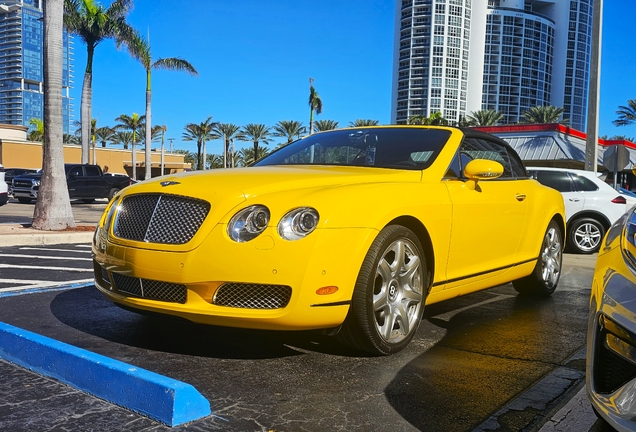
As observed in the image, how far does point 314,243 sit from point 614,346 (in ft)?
5.06

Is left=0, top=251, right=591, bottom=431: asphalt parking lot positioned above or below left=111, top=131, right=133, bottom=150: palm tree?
below

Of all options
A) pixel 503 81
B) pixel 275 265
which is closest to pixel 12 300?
pixel 275 265

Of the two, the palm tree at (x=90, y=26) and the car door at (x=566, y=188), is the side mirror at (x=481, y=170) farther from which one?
the palm tree at (x=90, y=26)

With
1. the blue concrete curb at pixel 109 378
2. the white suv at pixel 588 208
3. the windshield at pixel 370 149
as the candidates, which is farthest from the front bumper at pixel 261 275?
the white suv at pixel 588 208

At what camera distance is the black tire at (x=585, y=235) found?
10695 mm

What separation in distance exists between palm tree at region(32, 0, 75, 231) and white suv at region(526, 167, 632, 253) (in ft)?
30.7

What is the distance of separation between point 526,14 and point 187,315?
5886 inches

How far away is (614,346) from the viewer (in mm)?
2027

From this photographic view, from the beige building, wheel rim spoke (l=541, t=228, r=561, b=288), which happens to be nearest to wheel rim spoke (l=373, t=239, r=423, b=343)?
wheel rim spoke (l=541, t=228, r=561, b=288)

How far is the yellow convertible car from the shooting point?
3197 millimetres

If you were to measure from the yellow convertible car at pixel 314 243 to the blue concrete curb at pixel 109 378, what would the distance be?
550 millimetres

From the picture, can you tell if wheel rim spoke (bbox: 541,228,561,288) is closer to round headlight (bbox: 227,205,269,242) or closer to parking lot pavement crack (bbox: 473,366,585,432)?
parking lot pavement crack (bbox: 473,366,585,432)

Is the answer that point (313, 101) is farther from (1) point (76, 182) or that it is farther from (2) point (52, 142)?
(2) point (52, 142)

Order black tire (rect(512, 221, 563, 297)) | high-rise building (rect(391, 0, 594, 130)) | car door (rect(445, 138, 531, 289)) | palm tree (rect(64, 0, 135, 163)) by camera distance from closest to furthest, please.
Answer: car door (rect(445, 138, 531, 289)) → black tire (rect(512, 221, 563, 297)) → palm tree (rect(64, 0, 135, 163)) → high-rise building (rect(391, 0, 594, 130))
